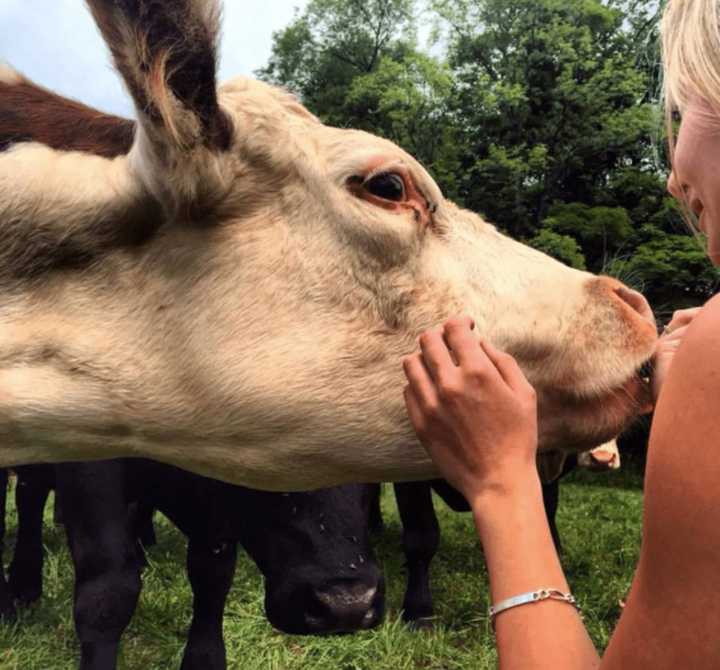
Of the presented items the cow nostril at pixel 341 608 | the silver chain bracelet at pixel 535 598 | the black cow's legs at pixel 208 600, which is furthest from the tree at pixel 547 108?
the silver chain bracelet at pixel 535 598

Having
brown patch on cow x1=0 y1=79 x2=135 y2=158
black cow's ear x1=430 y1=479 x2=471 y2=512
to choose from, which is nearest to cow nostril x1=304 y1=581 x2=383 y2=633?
brown patch on cow x1=0 y1=79 x2=135 y2=158

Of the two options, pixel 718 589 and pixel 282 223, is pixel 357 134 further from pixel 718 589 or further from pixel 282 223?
pixel 718 589

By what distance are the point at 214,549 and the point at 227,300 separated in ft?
6.32

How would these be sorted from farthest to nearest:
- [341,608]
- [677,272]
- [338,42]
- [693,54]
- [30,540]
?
1. [338,42]
2. [677,272]
3. [30,540]
4. [341,608]
5. [693,54]

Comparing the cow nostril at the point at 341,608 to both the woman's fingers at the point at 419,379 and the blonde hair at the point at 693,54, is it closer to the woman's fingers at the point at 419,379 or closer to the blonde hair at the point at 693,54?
the woman's fingers at the point at 419,379

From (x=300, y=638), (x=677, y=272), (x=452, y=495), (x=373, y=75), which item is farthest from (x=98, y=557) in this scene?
(x=373, y=75)

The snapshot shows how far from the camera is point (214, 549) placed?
3369 mm

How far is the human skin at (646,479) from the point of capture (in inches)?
40.0

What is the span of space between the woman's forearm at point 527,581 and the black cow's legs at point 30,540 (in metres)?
3.63

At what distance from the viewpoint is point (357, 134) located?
1.86 metres

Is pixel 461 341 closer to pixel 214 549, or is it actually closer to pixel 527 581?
pixel 527 581

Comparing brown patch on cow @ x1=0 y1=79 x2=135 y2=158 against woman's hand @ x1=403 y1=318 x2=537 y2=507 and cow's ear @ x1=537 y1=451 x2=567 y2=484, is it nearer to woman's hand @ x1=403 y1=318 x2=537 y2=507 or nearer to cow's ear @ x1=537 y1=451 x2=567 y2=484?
woman's hand @ x1=403 y1=318 x2=537 y2=507

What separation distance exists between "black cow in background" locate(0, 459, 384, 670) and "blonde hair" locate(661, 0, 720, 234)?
5.80 ft

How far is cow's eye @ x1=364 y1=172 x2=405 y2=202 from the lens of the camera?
1784 millimetres
